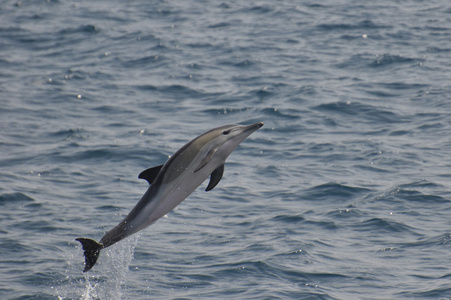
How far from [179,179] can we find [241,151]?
11.1 m

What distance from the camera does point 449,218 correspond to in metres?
14.6

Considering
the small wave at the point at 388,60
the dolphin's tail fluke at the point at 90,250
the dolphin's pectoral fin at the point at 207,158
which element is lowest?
the small wave at the point at 388,60

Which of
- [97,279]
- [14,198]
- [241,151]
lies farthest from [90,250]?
[241,151]

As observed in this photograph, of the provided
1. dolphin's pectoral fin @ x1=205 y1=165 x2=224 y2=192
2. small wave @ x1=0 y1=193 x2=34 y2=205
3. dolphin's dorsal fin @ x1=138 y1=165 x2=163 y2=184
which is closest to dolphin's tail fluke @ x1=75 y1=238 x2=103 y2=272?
dolphin's dorsal fin @ x1=138 y1=165 x2=163 y2=184

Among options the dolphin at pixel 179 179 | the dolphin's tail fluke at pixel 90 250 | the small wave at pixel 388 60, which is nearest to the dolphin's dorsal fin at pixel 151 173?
the dolphin at pixel 179 179

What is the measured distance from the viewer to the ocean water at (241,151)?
12.6 metres

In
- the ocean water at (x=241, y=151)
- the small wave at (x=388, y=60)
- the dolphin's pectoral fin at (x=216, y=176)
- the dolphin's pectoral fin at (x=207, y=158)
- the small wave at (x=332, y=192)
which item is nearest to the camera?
the dolphin's pectoral fin at (x=207, y=158)

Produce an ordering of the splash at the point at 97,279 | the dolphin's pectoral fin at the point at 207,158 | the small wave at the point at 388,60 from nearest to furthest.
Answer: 1. the dolphin's pectoral fin at the point at 207,158
2. the splash at the point at 97,279
3. the small wave at the point at 388,60

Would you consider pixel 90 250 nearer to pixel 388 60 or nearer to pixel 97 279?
pixel 97 279

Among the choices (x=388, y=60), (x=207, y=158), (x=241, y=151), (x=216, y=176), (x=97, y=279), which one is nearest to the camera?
(x=207, y=158)

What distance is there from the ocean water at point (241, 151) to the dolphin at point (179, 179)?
4139 millimetres

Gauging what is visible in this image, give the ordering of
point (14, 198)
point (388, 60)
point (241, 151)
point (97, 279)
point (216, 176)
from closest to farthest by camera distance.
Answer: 1. point (216, 176)
2. point (97, 279)
3. point (14, 198)
4. point (241, 151)
5. point (388, 60)

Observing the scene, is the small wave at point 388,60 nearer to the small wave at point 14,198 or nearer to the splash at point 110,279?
the small wave at point 14,198

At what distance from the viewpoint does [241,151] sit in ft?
62.4
